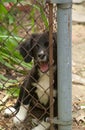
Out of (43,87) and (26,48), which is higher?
(26,48)

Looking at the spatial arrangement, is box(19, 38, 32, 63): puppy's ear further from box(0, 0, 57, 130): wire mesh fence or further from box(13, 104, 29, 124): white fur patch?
box(13, 104, 29, 124): white fur patch

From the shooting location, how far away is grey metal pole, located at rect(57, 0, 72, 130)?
2.66m

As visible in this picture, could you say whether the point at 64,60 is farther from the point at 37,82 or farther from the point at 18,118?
the point at 18,118

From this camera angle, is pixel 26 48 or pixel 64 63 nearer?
pixel 64 63

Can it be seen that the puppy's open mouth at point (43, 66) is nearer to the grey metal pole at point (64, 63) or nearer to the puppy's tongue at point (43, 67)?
the puppy's tongue at point (43, 67)

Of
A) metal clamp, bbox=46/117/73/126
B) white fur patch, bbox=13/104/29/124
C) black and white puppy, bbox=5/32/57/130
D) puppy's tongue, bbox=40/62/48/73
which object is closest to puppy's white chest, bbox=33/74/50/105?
black and white puppy, bbox=5/32/57/130

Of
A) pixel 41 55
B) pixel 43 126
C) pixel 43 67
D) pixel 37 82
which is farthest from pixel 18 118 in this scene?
pixel 41 55

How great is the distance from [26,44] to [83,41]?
2.42 m

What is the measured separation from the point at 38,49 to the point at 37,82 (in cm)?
29

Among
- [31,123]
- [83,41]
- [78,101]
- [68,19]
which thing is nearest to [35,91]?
[31,123]

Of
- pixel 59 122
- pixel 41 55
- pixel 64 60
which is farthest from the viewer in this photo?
pixel 41 55

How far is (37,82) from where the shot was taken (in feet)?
11.1

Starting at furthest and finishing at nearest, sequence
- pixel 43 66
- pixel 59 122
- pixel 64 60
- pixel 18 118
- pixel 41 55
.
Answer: pixel 18 118 → pixel 43 66 → pixel 41 55 → pixel 59 122 → pixel 64 60

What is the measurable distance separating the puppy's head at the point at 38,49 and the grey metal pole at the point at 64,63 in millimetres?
312
